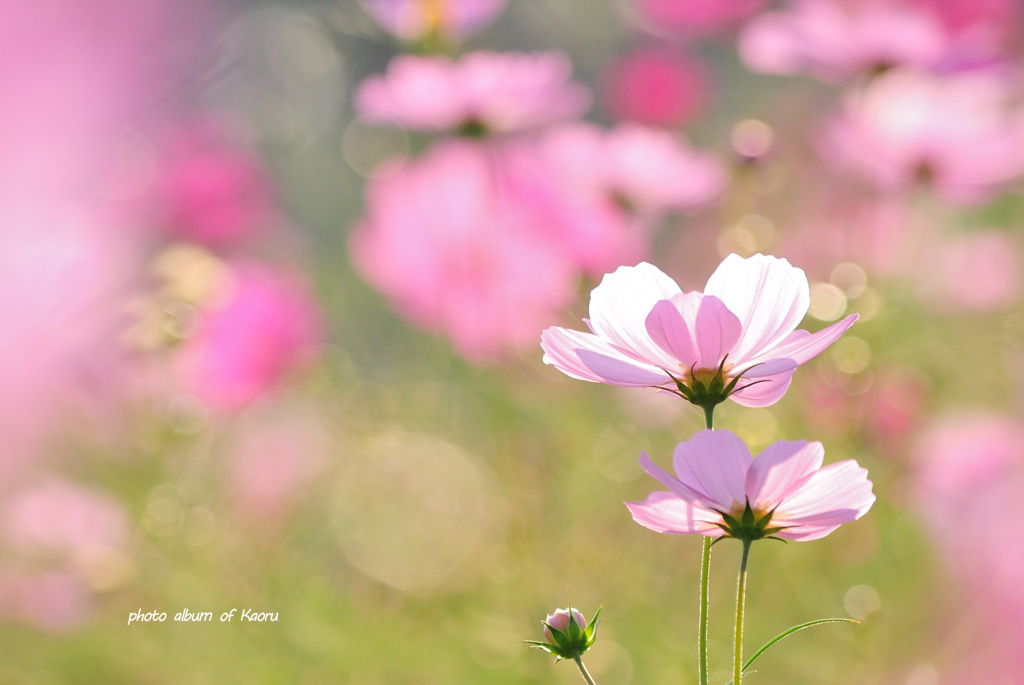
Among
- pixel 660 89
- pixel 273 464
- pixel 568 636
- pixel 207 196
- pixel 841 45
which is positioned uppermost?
pixel 660 89

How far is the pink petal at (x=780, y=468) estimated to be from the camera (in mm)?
166

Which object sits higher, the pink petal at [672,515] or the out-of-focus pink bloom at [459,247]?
Answer: the out-of-focus pink bloom at [459,247]

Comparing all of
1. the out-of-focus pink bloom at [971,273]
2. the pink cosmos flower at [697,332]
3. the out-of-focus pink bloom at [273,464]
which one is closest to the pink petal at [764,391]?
the pink cosmos flower at [697,332]

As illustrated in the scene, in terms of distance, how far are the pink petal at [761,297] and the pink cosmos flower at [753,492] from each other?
3 centimetres

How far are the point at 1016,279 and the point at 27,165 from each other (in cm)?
88

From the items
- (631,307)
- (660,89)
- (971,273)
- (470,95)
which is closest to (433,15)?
(470,95)

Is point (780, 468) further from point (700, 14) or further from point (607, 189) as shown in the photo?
point (700, 14)

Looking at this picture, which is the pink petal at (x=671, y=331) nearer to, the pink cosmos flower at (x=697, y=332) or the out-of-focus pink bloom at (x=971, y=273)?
the pink cosmos flower at (x=697, y=332)

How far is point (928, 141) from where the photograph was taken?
Answer: 0.51m

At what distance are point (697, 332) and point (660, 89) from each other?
0.76m

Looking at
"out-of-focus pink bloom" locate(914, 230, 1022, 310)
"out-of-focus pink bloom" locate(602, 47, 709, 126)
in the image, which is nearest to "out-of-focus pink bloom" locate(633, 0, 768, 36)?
"out-of-focus pink bloom" locate(602, 47, 709, 126)

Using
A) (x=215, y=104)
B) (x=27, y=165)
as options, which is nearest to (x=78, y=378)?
(x=27, y=165)

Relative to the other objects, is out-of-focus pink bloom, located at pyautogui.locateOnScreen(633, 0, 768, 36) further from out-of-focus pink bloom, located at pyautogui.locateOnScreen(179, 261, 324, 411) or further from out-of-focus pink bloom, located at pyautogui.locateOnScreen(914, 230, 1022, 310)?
out-of-focus pink bloom, located at pyautogui.locateOnScreen(179, 261, 324, 411)

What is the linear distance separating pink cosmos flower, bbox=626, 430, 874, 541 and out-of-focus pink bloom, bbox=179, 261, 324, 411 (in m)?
0.41
